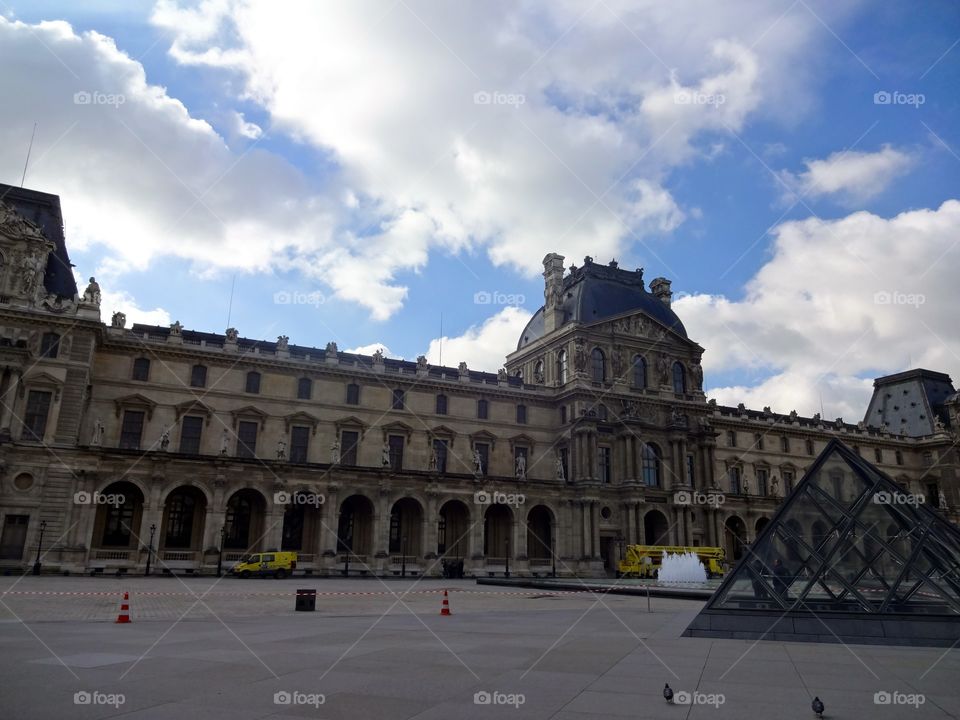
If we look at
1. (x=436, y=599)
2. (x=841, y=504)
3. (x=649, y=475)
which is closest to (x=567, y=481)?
(x=649, y=475)

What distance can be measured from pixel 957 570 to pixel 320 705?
48.0 feet

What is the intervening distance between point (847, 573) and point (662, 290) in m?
54.1

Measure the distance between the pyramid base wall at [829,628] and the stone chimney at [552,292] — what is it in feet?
148

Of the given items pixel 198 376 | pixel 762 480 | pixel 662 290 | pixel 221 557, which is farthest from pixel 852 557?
pixel 762 480

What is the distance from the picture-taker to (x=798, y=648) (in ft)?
44.5

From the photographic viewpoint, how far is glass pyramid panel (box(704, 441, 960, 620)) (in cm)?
1528

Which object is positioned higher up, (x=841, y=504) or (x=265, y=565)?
(x=265, y=565)

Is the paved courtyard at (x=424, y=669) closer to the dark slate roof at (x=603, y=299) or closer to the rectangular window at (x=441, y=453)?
the rectangular window at (x=441, y=453)

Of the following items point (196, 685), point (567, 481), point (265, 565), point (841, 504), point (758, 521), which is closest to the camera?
point (196, 685)

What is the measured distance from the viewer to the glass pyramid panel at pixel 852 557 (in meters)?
15.3

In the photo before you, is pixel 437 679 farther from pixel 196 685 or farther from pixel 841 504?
pixel 841 504

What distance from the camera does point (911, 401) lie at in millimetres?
84500

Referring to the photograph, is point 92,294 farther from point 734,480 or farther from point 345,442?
point 734,480

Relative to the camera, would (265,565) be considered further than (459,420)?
No
